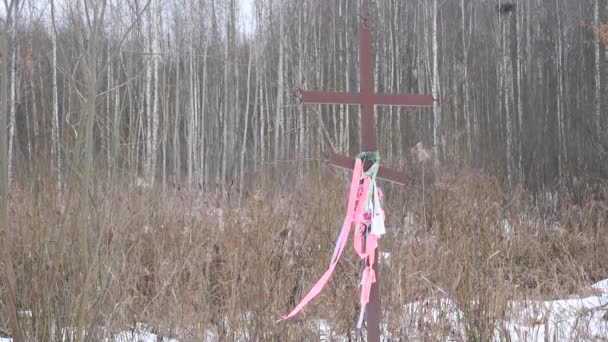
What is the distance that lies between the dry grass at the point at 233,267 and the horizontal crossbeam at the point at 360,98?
85 centimetres

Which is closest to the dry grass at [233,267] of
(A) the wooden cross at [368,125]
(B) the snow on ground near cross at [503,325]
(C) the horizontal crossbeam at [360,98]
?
(B) the snow on ground near cross at [503,325]

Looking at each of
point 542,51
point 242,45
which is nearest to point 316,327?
point 542,51

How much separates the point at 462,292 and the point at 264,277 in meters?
0.97

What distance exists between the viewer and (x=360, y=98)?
2098mm

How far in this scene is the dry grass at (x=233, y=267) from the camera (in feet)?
7.44

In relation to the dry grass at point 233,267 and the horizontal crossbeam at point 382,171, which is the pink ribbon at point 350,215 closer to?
the horizontal crossbeam at point 382,171

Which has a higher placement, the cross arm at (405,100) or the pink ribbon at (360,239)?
the cross arm at (405,100)

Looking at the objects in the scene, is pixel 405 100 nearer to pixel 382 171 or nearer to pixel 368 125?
pixel 368 125

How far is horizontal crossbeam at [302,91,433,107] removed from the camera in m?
1.97

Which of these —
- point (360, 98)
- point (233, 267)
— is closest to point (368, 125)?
point (360, 98)

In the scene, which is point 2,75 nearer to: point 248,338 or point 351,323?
point 248,338

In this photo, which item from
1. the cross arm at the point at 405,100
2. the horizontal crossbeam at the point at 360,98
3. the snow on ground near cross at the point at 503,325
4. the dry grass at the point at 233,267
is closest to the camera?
the horizontal crossbeam at the point at 360,98

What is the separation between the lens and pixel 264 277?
8.84 feet

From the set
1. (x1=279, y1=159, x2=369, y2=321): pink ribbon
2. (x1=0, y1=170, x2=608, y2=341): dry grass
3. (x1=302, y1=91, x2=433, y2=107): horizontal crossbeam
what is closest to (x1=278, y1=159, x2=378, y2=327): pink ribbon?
(x1=279, y1=159, x2=369, y2=321): pink ribbon
